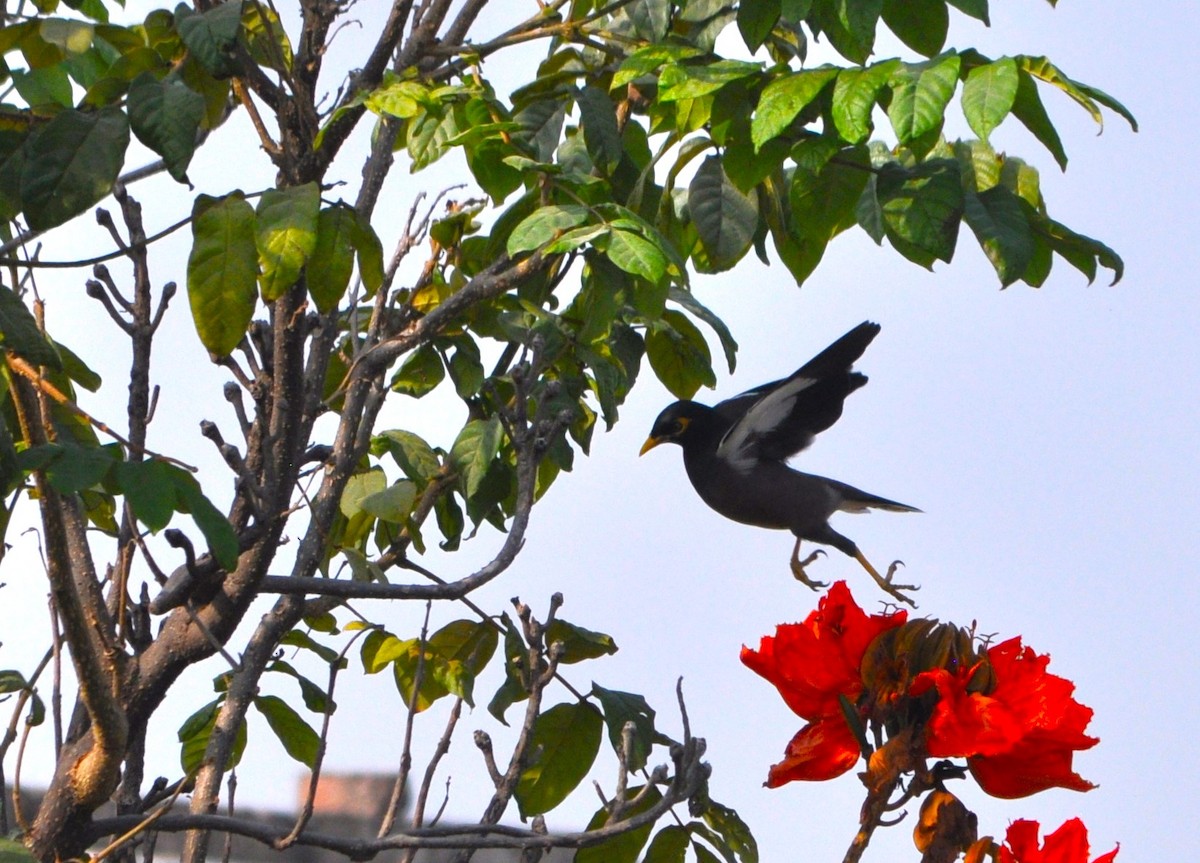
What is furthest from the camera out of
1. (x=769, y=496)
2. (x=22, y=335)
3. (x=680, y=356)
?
(x=769, y=496)

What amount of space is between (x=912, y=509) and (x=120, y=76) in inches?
125

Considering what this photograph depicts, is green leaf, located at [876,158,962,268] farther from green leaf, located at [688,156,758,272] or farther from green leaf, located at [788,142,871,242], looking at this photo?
green leaf, located at [688,156,758,272]

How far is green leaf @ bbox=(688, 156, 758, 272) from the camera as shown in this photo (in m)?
2.13

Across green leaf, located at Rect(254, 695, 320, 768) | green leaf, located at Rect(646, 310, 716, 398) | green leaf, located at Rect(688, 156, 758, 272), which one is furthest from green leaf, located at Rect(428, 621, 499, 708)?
green leaf, located at Rect(688, 156, 758, 272)

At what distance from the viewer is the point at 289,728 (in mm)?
2316

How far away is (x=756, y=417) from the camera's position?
3689mm

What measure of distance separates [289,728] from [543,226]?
1.06m

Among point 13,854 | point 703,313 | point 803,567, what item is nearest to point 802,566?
point 803,567

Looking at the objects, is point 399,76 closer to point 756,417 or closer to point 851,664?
point 851,664

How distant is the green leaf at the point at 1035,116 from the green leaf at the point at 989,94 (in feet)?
0.30

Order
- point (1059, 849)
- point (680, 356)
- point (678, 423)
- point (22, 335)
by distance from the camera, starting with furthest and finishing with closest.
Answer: point (678, 423) → point (680, 356) → point (22, 335) → point (1059, 849)

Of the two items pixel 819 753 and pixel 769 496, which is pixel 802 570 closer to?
pixel 769 496

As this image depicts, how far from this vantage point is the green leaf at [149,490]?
1.47 metres

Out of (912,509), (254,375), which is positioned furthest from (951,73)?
(912,509)
